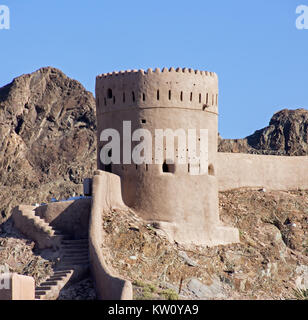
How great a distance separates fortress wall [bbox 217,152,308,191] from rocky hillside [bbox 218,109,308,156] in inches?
997

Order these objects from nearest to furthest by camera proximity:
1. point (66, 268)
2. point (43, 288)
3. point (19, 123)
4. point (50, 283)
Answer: point (43, 288) → point (50, 283) → point (66, 268) → point (19, 123)

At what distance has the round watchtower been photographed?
39625 millimetres

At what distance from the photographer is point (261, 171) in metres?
46.7

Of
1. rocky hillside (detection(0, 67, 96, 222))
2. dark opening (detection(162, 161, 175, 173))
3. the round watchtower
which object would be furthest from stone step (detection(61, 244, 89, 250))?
rocky hillside (detection(0, 67, 96, 222))

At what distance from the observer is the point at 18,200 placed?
257 ft

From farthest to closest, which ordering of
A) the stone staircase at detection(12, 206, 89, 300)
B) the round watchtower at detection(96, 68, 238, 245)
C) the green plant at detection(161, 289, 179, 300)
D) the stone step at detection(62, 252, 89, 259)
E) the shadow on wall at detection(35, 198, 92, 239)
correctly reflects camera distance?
1. the round watchtower at detection(96, 68, 238, 245)
2. the shadow on wall at detection(35, 198, 92, 239)
3. the stone step at detection(62, 252, 89, 259)
4. the stone staircase at detection(12, 206, 89, 300)
5. the green plant at detection(161, 289, 179, 300)

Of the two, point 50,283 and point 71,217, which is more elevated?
point 71,217

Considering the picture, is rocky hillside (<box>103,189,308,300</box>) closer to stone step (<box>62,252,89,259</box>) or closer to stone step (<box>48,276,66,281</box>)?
stone step (<box>62,252,89,259</box>)

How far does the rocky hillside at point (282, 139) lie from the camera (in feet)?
242

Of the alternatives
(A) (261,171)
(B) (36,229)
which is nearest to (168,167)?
(B) (36,229)

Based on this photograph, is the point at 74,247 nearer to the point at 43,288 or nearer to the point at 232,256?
the point at 43,288

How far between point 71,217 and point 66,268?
2.79 m

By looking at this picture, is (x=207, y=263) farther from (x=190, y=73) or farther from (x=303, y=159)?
(x=303, y=159)

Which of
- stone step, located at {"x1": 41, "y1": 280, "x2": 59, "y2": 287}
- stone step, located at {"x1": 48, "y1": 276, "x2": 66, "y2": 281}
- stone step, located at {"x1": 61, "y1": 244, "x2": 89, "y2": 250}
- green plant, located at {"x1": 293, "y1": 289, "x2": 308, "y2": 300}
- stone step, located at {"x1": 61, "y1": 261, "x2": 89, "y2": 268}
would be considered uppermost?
stone step, located at {"x1": 61, "y1": 244, "x2": 89, "y2": 250}
